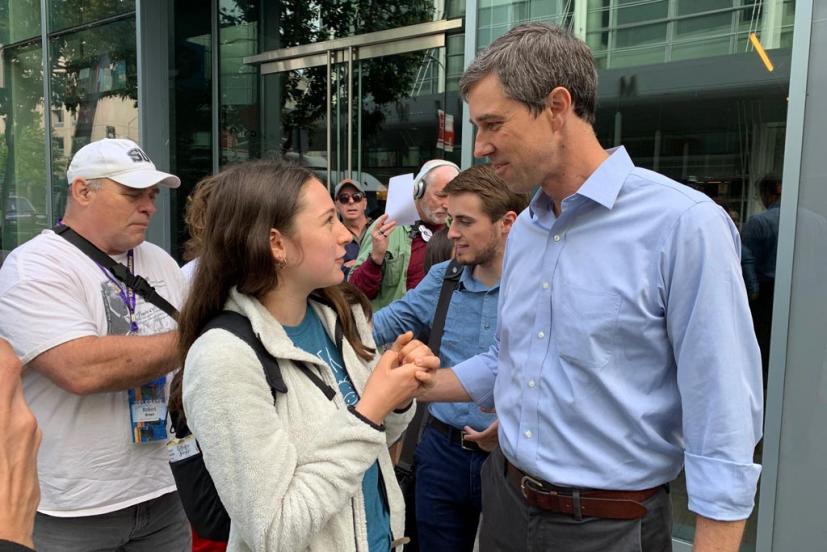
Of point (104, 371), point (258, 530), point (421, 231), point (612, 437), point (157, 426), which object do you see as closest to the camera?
point (258, 530)

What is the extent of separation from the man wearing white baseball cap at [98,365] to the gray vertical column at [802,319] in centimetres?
275

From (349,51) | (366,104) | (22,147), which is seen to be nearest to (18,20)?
(22,147)

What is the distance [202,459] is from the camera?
1.71m

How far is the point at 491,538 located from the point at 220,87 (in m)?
7.17

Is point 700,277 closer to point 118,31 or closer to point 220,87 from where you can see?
point 220,87

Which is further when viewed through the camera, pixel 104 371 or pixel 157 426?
pixel 157 426

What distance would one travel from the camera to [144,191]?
2.48 meters

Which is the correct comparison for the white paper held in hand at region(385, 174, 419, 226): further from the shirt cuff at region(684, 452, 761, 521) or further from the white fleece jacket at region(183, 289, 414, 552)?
the shirt cuff at region(684, 452, 761, 521)

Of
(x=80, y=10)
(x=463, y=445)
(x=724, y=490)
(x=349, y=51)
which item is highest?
(x=80, y=10)

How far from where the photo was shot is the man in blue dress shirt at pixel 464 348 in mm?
2523

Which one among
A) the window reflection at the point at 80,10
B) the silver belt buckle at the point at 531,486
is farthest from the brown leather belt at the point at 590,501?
the window reflection at the point at 80,10

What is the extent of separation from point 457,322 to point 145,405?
3.99 feet

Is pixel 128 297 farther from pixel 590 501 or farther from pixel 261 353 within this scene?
pixel 590 501

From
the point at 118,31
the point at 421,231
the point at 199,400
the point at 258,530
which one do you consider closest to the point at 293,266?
the point at 199,400
